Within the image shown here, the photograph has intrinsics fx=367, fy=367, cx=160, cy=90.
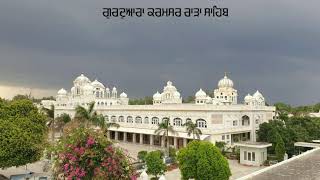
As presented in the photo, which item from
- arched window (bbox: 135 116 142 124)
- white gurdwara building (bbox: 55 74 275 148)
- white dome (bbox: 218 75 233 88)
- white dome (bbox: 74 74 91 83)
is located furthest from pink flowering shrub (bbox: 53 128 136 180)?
white dome (bbox: 74 74 91 83)

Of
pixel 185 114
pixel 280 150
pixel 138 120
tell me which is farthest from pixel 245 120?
pixel 138 120

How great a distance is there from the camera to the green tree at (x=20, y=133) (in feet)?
82.9

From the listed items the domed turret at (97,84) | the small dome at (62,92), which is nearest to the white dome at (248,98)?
the domed turret at (97,84)

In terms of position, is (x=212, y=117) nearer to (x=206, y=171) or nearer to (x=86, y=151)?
(x=206, y=171)

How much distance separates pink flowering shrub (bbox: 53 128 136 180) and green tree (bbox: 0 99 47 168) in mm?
10185

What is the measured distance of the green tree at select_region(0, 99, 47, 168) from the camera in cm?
2527

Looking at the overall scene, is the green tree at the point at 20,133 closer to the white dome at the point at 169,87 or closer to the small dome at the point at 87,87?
the small dome at the point at 87,87

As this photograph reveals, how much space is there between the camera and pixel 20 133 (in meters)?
25.8

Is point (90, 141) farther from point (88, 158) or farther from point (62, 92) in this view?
point (62, 92)

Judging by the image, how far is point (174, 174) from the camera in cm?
3180

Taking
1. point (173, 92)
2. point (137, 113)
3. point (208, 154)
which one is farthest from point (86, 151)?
point (173, 92)

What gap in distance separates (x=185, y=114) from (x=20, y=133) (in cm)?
2421

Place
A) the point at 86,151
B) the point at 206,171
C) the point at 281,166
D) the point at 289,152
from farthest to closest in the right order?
the point at 289,152
the point at 206,171
the point at 281,166
the point at 86,151

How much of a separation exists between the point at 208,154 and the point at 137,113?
1175 inches
